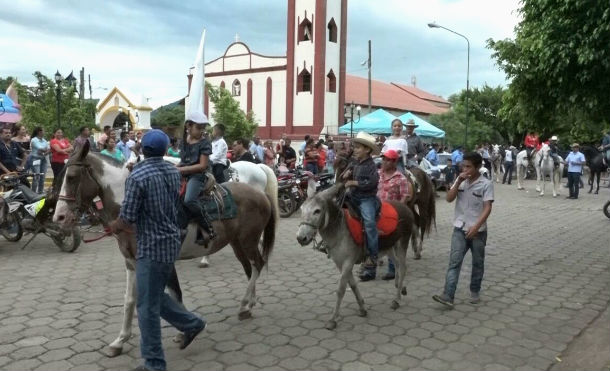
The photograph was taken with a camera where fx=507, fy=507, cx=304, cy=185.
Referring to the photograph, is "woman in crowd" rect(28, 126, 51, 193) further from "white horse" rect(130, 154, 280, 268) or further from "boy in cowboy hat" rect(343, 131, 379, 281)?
"boy in cowboy hat" rect(343, 131, 379, 281)

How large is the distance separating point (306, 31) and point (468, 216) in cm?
3989

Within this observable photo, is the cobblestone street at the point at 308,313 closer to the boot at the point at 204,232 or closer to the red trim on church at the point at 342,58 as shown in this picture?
the boot at the point at 204,232

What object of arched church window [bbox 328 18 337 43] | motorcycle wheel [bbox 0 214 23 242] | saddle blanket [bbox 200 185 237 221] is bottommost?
motorcycle wheel [bbox 0 214 23 242]

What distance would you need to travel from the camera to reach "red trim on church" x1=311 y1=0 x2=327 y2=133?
41688mm

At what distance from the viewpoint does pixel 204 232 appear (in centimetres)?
512

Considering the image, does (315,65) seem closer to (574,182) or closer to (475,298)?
(574,182)

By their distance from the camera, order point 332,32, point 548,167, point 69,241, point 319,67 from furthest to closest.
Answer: point 332,32 < point 319,67 < point 548,167 < point 69,241

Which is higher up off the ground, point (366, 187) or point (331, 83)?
point (331, 83)

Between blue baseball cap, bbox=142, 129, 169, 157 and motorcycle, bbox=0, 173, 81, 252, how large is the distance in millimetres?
5016

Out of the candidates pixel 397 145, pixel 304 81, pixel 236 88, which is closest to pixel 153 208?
pixel 397 145

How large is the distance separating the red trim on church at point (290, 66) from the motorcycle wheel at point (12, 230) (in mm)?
36618

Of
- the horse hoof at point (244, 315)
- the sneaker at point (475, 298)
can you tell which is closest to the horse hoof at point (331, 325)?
the horse hoof at point (244, 315)

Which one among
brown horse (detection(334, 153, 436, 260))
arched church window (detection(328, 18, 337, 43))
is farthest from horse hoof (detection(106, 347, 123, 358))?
arched church window (detection(328, 18, 337, 43))

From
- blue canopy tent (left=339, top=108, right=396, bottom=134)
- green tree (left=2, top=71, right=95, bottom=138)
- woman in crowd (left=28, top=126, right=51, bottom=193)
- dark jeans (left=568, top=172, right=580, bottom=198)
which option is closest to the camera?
woman in crowd (left=28, top=126, right=51, bottom=193)
